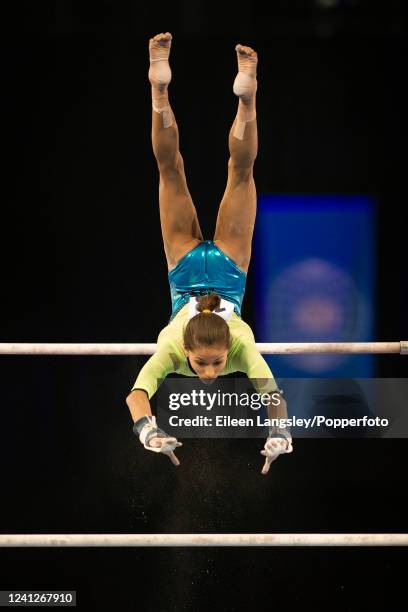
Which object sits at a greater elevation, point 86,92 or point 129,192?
point 86,92

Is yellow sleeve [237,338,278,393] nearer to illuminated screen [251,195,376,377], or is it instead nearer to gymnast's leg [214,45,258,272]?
gymnast's leg [214,45,258,272]

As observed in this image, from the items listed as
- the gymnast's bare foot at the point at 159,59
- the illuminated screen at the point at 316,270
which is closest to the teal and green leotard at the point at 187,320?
the gymnast's bare foot at the point at 159,59

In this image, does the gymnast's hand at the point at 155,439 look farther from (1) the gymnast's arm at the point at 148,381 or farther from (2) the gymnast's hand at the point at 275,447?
(2) the gymnast's hand at the point at 275,447

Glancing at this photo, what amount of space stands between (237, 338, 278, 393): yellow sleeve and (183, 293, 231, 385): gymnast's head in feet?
0.41

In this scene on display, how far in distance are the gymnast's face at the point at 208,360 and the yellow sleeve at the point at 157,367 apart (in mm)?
116

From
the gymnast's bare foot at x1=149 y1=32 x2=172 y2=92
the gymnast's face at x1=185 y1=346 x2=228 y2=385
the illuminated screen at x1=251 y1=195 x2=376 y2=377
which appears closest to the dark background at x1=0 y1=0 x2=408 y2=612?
the illuminated screen at x1=251 y1=195 x2=376 y2=377

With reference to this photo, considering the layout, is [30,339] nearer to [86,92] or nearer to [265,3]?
[86,92]

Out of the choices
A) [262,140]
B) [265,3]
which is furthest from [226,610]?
[265,3]

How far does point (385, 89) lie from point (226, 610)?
9.76ft

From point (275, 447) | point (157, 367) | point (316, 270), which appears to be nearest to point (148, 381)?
point (157, 367)

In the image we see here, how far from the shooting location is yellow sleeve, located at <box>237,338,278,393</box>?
286 centimetres

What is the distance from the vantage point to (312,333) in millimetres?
4465

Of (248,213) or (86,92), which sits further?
(86,92)

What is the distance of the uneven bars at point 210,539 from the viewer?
2936 mm
